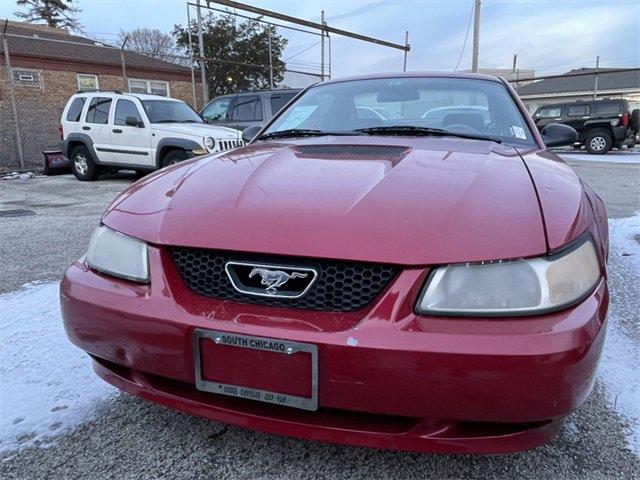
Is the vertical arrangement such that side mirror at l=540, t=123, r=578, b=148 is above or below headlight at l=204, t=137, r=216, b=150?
above

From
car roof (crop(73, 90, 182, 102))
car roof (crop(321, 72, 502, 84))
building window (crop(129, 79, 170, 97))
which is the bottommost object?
car roof (crop(321, 72, 502, 84))

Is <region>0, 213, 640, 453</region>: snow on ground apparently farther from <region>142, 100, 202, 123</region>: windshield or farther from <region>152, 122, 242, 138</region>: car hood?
<region>142, 100, 202, 123</region>: windshield

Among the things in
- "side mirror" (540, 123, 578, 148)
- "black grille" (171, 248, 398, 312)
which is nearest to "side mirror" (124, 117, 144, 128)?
"side mirror" (540, 123, 578, 148)

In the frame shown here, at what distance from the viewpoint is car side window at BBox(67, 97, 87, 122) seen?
32.8ft

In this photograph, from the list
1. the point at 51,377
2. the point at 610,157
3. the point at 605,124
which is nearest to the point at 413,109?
the point at 51,377

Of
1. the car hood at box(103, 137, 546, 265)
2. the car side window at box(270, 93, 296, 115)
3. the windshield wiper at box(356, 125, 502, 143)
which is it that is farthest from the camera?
the car side window at box(270, 93, 296, 115)

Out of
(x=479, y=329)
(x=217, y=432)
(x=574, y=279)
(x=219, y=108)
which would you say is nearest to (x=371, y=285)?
(x=479, y=329)

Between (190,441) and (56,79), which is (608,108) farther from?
(56,79)

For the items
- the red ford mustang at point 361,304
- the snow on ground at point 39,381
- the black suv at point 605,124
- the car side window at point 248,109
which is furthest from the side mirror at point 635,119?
the snow on ground at point 39,381

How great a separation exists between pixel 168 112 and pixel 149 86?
1374cm

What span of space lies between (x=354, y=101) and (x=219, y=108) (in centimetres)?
838

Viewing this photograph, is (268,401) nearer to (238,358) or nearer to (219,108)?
(238,358)

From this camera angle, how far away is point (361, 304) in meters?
1.31

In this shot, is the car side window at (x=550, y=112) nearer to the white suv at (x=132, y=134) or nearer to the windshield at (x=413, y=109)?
the white suv at (x=132, y=134)
